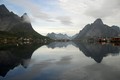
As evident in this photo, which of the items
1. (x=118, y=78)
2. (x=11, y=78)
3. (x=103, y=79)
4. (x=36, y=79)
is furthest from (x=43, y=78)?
(x=118, y=78)

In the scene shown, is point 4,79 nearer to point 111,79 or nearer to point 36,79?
point 36,79

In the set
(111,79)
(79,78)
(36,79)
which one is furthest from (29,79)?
(111,79)

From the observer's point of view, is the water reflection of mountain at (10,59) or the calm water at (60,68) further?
the water reflection of mountain at (10,59)

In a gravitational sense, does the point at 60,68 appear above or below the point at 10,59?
above

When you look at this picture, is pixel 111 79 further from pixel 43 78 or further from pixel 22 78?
pixel 22 78

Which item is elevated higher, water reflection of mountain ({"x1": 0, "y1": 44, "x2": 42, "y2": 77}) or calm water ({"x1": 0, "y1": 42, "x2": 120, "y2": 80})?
calm water ({"x1": 0, "y1": 42, "x2": 120, "y2": 80})

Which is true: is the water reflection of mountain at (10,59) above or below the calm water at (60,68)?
below

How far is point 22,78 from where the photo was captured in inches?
1278

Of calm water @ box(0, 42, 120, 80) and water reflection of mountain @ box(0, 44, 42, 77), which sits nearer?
calm water @ box(0, 42, 120, 80)

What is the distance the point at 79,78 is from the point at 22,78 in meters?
11.2

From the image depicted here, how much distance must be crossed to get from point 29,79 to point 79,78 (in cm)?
966

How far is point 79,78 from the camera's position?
104 feet

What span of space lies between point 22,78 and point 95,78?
47.1ft

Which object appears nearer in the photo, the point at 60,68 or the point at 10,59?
the point at 60,68
